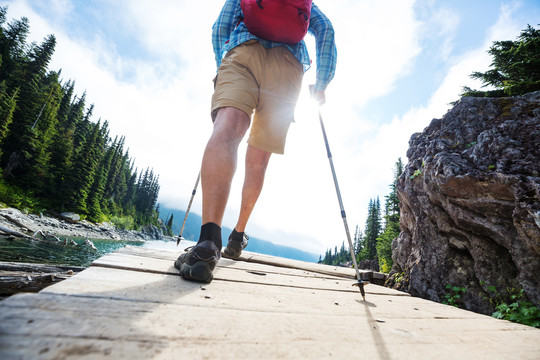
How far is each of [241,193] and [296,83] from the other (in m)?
1.37

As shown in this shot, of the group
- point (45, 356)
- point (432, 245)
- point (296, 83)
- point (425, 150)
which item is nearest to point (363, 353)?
point (45, 356)

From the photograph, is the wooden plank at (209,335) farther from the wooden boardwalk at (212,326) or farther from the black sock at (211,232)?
the black sock at (211,232)

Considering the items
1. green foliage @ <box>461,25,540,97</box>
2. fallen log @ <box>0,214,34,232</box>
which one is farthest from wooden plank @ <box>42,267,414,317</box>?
fallen log @ <box>0,214,34,232</box>

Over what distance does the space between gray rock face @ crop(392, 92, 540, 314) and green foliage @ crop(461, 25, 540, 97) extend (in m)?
10.4

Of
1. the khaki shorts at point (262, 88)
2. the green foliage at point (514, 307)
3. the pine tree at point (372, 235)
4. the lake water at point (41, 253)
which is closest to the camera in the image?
the khaki shorts at point (262, 88)

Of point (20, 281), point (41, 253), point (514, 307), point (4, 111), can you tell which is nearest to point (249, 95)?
point (20, 281)

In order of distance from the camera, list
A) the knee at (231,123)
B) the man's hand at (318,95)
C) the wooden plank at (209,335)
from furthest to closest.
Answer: the man's hand at (318,95)
the knee at (231,123)
the wooden plank at (209,335)

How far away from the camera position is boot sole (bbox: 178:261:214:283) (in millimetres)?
1303

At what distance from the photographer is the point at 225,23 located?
2.42 meters

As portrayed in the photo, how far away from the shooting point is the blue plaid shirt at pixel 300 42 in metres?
2.25

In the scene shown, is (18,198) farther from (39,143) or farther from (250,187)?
(250,187)

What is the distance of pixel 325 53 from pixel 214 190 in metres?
2.31

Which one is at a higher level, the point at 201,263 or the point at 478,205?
the point at 478,205

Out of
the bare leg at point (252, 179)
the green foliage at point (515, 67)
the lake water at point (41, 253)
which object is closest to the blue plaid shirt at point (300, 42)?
the bare leg at point (252, 179)
